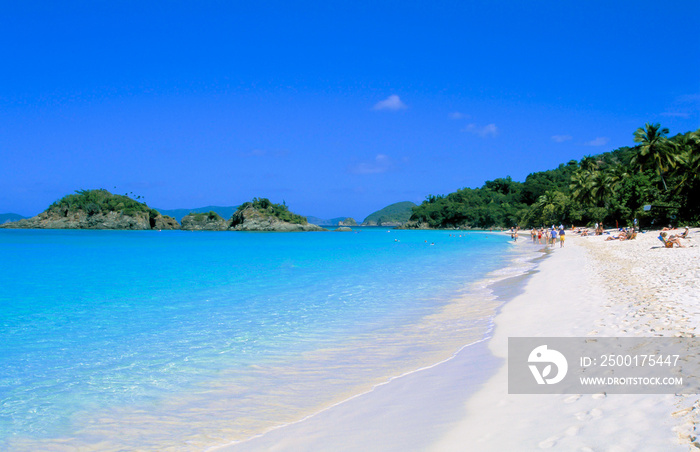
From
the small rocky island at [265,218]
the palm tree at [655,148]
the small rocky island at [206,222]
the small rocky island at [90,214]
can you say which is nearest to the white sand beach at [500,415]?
the palm tree at [655,148]

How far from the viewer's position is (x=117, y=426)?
4727 millimetres

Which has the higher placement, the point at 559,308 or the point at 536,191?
the point at 536,191

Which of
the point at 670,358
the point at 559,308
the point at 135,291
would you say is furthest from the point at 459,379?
the point at 135,291

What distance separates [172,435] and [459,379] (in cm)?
346

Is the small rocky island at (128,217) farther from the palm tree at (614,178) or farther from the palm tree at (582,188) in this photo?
the palm tree at (614,178)

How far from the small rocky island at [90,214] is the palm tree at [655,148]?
13008 cm

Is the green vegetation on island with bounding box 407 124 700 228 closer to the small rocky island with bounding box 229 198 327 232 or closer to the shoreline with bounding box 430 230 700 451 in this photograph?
the shoreline with bounding box 430 230 700 451

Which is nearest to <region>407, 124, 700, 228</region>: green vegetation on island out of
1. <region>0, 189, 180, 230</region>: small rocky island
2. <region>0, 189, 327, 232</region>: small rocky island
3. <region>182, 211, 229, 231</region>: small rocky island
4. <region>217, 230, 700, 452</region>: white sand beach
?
<region>217, 230, 700, 452</region>: white sand beach

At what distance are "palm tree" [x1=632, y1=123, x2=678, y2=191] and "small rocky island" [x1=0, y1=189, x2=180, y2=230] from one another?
427ft

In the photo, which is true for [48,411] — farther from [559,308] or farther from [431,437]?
[559,308]

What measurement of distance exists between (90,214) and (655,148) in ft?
460

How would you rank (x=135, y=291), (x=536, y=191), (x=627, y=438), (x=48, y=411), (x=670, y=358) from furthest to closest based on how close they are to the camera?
(x=536, y=191)
(x=135, y=291)
(x=48, y=411)
(x=670, y=358)
(x=627, y=438)

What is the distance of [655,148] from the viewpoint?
153 ft

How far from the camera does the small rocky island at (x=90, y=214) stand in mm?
129125
